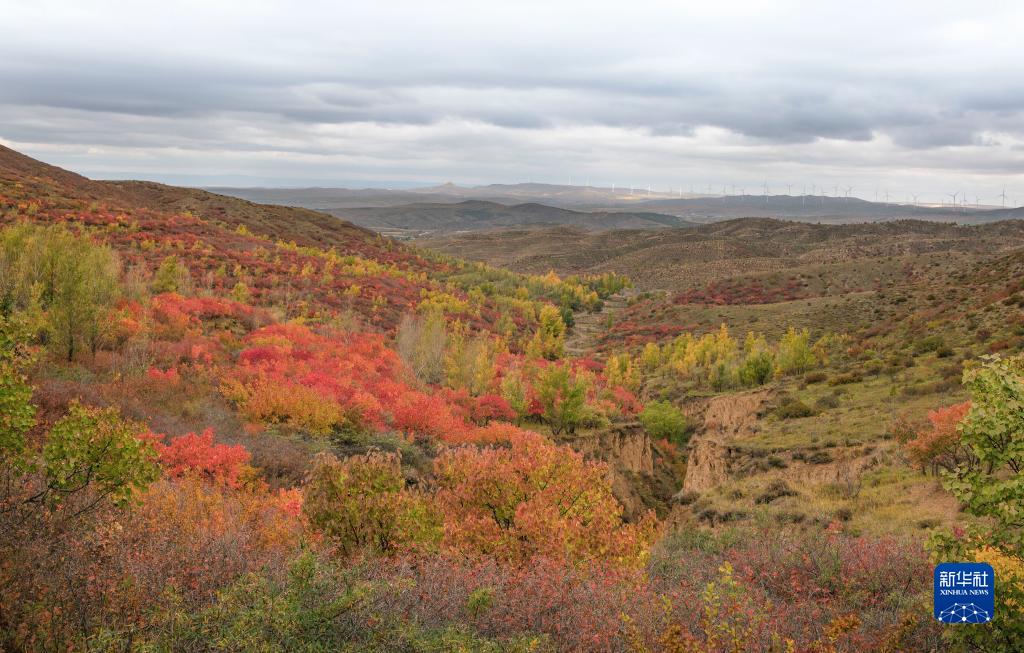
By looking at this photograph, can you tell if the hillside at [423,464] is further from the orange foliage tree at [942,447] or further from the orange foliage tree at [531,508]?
the orange foliage tree at [942,447]

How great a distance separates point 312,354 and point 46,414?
689 inches

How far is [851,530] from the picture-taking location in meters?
17.7

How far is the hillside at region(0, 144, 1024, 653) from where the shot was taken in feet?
28.4

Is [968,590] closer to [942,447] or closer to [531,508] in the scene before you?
[531,508]

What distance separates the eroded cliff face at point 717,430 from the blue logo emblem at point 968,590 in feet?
68.3

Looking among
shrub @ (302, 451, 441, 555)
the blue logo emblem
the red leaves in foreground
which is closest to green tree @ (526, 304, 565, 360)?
the red leaves in foreground

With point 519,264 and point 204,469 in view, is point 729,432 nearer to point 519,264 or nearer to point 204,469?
point 204,469

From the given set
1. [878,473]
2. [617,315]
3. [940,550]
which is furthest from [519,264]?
[940,550]

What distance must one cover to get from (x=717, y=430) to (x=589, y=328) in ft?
174

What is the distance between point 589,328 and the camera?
92688 millimetres

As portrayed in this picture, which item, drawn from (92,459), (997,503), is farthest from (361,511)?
(997,503)

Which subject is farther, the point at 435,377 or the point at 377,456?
the point at 435,377

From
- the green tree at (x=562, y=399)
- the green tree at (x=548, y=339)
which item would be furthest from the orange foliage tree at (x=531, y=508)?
the green tree at (x=548, y=339)

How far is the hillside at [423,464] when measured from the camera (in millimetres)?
8664
